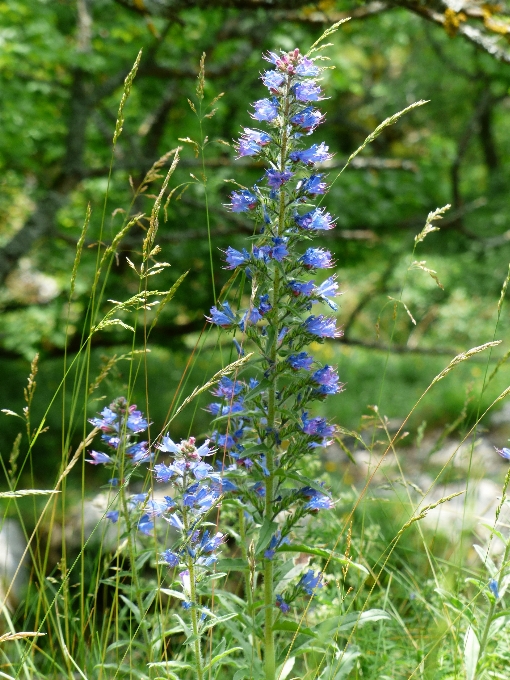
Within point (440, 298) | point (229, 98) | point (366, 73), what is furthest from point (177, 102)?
point (366, 73)

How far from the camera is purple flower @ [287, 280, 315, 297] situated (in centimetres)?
178

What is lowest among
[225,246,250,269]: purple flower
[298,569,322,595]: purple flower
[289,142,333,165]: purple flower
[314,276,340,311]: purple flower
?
[298,569,322,595]: purple flower

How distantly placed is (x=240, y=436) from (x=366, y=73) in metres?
13.0

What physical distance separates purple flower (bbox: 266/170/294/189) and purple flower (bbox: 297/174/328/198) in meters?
0.07

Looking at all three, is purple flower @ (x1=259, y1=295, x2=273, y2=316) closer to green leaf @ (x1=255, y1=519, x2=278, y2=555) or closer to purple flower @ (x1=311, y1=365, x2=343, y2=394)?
purple flower @ (x1=311, y1=365, x2=343, y2=394)

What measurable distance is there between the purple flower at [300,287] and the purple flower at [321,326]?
0.07 metres

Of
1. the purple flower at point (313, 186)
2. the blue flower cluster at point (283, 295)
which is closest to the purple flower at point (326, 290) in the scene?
the blue flower cluster at point (283, 295)

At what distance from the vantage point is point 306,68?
1787 mm

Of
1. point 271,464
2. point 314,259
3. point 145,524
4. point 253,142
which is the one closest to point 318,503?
point 271,464

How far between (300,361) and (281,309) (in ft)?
0.55

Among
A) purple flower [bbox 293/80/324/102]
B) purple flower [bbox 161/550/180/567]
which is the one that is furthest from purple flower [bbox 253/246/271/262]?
purple flower [bbox 161/550/180/567]

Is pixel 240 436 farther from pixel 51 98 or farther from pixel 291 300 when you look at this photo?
pixel 51 98

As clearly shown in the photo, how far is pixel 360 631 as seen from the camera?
7.68 feet

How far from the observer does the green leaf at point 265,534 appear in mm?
1691
